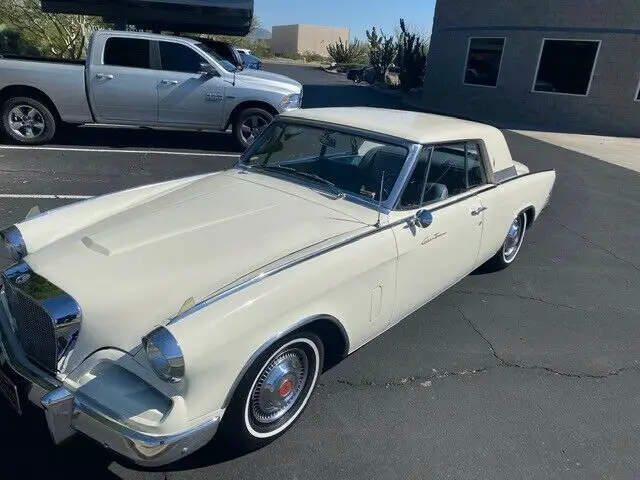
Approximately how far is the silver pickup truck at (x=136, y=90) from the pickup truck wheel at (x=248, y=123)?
2 centimetres

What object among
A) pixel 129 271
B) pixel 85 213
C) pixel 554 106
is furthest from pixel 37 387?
pixel 554 106

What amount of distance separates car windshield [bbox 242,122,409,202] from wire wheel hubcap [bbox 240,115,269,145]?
488 centimetres

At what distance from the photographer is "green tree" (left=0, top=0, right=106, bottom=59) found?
16895mm

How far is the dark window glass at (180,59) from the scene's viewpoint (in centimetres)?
811

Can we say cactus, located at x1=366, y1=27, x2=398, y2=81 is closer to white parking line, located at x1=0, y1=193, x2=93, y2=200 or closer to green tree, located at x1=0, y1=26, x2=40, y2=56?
green tree, located at x1=0, y1=26, x2=40, y2=56

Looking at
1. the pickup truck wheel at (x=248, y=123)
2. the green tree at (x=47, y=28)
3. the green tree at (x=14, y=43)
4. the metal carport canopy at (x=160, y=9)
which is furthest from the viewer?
the green tree at (x=47, y=28)

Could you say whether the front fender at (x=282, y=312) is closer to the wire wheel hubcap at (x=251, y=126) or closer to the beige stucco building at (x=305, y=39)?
the wire wheel hubcap at (x=251, y=126)

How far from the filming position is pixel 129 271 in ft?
7.66

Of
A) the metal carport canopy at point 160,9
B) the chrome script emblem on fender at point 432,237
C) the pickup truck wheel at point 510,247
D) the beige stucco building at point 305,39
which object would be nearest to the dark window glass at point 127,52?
the metal carport canopy at point 160,9

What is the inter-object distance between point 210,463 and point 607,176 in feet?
31.5

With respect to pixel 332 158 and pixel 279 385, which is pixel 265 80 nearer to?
pixel 332 158

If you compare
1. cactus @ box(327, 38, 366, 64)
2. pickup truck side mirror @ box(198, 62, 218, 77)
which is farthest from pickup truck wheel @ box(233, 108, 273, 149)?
cactus @ box(327, 38, 366, 64)

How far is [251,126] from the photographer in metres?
8.56

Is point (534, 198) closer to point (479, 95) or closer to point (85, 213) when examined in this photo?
point (85, 213)
